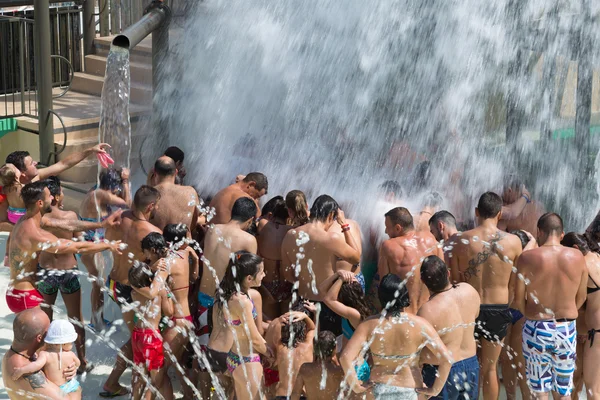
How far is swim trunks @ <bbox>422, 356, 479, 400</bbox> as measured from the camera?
6277 mm

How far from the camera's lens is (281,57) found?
33.9 ft

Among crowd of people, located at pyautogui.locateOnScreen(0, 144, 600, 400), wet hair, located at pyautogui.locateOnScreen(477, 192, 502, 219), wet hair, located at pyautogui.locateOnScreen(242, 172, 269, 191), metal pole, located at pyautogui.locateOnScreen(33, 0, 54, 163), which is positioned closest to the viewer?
crowd of people, located at pyautogui.locateOnScreen(0, 144, 600, 400)

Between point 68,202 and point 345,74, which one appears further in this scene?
point 68,202

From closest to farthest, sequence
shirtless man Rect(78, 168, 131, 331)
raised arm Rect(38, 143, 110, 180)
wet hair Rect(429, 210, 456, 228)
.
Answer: wet hair Rect(429, 210, 456, 228), shirtless man Rect(78, 168, 131, 331), raised arm Rect(38, 143, 110, 180)

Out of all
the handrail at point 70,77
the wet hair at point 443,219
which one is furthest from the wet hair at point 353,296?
the handrail at point 70,77

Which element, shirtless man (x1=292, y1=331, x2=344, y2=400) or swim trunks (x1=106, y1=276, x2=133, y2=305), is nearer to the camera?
shirtless man (x1=292, y1=331, x2=344, y2=400)

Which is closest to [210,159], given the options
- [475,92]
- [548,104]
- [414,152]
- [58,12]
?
[414,152]

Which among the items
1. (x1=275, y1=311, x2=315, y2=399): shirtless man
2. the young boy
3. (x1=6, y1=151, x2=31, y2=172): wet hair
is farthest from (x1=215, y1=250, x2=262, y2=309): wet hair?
(x1=6, y1=151, x2=31, y2=172): wet hair

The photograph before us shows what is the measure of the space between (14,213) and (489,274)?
12.8 ft

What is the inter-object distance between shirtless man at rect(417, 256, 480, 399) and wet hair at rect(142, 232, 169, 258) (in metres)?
1.78

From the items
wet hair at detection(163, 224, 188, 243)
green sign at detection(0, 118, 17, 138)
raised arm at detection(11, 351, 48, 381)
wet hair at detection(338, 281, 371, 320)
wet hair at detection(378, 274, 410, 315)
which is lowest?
green sign at detection(0, 118, 17, 138)

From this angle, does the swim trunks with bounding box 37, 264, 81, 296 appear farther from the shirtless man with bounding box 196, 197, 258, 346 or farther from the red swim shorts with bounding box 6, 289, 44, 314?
the shirtless man with bounding box 196, 197, 258, 346

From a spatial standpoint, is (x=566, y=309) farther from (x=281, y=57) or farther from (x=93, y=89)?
(x=93, y=89)

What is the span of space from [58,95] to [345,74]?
4688mm
